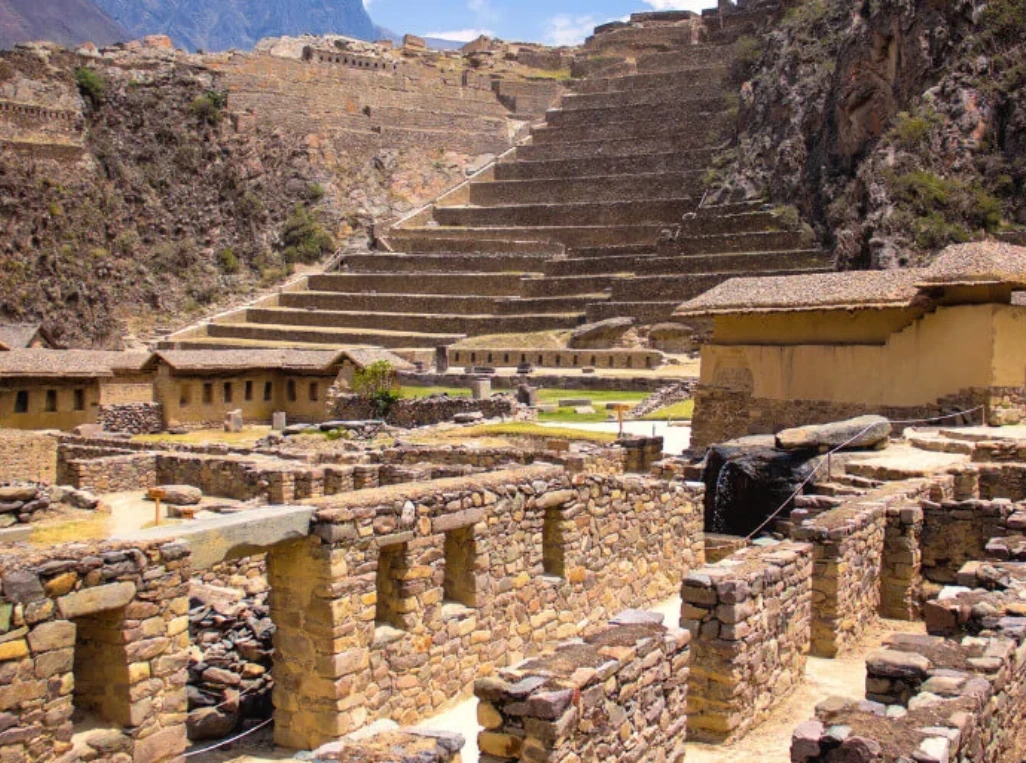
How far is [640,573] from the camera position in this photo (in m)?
11.9

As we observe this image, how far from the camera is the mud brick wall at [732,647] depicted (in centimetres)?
818

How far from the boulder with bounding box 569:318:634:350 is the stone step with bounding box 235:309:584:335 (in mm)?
4367

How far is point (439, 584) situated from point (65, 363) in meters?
23.2

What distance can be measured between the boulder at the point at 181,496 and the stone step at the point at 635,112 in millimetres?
75708

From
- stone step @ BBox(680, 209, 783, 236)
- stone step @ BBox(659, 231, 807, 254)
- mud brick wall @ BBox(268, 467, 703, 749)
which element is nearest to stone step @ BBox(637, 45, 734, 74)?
stone step @ BBox(680, 209, 783, 236)

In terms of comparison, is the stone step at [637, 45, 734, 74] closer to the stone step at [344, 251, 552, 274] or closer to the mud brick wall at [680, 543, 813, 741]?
the stone step at [344, 251, 552, 274]

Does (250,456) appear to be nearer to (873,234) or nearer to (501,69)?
(873,234)

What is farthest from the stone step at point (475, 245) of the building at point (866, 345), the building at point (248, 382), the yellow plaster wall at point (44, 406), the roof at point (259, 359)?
the building at point (866, 345)

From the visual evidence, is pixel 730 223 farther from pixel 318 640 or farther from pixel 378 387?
pixel 318 640

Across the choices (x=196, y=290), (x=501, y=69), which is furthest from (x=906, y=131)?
(x=501, y=69)

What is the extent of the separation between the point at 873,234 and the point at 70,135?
55.4 m

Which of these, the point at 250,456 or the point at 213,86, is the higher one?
the point at 213,86

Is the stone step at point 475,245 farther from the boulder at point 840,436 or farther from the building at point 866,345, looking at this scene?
the boulder at point 840,436

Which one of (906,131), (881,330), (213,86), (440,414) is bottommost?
(440,414)
